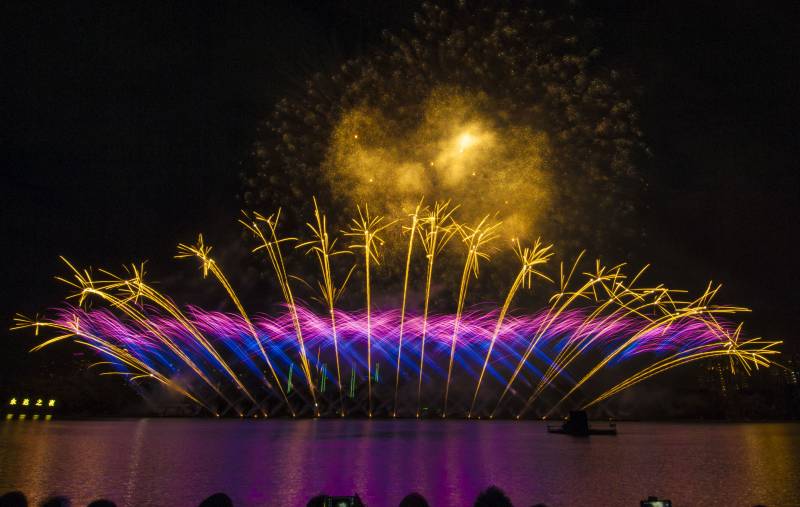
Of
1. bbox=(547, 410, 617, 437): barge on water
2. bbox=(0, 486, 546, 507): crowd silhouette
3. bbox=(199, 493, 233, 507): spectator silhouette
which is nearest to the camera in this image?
bbox=(0, 486, 546, 507): crowd silhouette

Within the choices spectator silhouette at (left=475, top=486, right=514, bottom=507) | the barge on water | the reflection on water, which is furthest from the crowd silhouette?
the barge on water

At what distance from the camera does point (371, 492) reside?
13727 millimetres

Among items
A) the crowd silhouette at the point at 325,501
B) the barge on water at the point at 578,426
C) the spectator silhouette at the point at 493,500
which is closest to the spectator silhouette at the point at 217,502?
the crowd silhouette at the point at 325,501

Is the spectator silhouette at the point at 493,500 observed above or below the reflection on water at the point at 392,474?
above

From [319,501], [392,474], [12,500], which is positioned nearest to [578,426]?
[392,474]

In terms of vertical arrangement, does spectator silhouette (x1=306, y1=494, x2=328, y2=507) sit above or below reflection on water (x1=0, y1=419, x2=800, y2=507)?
above

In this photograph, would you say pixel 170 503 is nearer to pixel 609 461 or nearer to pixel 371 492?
pixel 371 492

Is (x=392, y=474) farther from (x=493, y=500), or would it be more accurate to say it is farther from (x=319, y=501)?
(x=493, y=500)

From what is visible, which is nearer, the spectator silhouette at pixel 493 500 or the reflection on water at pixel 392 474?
the spectator silhouette at pixel 493 500

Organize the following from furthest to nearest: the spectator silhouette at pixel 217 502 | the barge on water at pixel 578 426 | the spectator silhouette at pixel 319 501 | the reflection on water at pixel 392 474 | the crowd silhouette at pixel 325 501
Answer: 1. the barge on water at pixel 578 426
2. the reflection on water at pixel 392 474
3. the spectator silhouette at pixel 217 502
4. the spectator silhouette at pixel 319 501
5. the crowd silhouette at pixel 325 501

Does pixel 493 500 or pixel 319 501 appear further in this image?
pixel 319 501

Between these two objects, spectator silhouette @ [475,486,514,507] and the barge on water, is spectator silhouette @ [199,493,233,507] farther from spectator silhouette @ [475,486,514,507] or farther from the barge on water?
the barge on water

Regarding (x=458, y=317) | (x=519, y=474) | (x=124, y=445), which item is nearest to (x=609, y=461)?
(x=519, y=474)

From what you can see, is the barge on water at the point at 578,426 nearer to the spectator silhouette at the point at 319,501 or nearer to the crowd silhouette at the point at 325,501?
the crowd silhouette at the point at 325,501
